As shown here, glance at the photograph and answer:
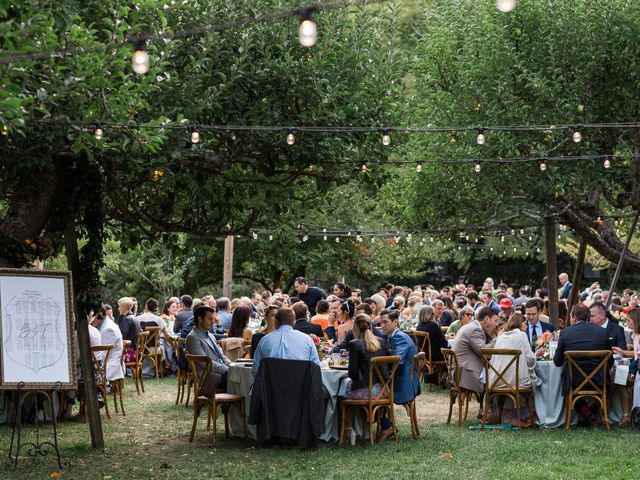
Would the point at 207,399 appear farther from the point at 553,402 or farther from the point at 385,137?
the point at 553,402

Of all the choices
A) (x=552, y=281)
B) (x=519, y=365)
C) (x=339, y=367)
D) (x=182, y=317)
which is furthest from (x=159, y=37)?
(x=552, y=281)

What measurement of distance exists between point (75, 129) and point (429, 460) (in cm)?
494

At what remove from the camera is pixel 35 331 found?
33.2 ft

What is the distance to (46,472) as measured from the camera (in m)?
9.94

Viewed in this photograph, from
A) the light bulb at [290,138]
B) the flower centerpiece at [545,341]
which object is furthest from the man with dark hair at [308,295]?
the light bulb at [290,138]

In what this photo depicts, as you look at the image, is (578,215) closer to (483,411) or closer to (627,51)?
(627,51)

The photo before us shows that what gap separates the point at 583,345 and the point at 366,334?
9.28 ft

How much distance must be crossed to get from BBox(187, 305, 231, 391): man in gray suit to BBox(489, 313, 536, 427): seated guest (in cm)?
→ 346

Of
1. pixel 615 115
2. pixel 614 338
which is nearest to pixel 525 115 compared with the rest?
pixel 615 115

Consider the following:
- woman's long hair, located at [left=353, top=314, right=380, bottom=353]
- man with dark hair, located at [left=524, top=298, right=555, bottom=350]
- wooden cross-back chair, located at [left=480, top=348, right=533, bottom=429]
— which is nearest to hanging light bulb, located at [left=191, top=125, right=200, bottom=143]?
woman's long hair, located at [left=353, top=314, right=380, bottom=353]

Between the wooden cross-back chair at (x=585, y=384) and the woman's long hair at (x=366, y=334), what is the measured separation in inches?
97.5

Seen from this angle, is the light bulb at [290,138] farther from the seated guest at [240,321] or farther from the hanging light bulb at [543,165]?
the hanging light bulb at [543,165]

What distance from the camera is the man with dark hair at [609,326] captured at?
12820 millimetres

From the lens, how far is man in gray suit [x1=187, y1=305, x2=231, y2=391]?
1234cm
